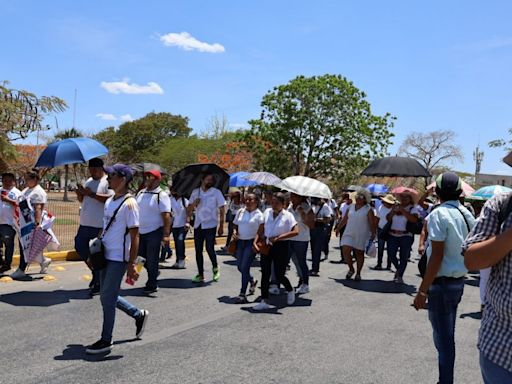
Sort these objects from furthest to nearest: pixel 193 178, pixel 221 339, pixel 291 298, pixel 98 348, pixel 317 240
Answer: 1. pixel 193 178
2. pixel 317 240
3. pixel 291 298
4. pixel 221 339
5. pixel 98 348

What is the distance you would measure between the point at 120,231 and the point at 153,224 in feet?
8.29

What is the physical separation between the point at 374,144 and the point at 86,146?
20.2 metres

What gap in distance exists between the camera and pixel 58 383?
3.90 metres

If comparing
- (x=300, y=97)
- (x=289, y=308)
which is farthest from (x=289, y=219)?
(x=300, y=97)

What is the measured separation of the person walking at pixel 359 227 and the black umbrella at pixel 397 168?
890 millimetres

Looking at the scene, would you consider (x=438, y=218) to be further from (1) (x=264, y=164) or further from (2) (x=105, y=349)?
(1) (x=264, y=164)

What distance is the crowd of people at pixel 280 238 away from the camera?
2.07m

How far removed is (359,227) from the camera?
895 cm

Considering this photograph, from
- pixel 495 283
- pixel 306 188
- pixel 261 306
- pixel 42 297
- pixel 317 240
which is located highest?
pixel 306 188

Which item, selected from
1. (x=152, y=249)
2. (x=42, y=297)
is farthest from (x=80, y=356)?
(x=152, y=249)

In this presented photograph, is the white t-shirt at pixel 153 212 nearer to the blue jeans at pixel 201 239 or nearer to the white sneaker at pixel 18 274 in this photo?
the blue jeans at pixel 201 239

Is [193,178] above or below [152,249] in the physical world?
above

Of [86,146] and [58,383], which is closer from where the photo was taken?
[58,383]

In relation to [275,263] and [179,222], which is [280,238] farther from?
[179,222]
